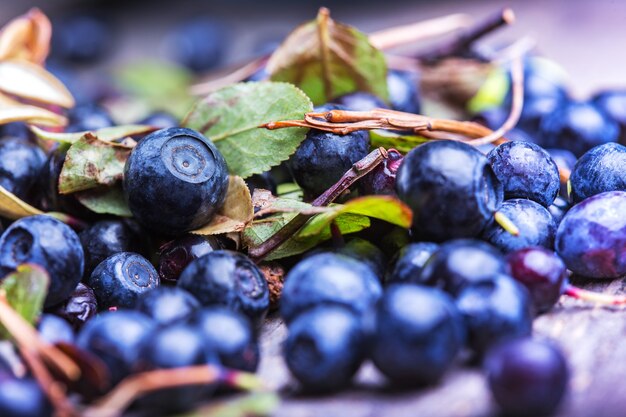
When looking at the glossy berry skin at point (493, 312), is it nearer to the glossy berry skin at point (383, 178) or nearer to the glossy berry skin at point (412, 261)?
the glossy berry skin at point (412, 261)

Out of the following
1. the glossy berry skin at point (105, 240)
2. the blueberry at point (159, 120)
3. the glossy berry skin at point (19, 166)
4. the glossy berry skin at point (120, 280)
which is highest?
the blueberry at point (159, 120)

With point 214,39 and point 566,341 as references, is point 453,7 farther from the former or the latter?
point 566,341

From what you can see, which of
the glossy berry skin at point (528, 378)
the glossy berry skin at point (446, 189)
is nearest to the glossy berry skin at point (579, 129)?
the glossy berry skin at point (446, 189)

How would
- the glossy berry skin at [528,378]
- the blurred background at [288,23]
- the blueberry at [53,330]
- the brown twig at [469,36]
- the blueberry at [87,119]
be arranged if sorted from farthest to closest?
the blurred background at [288,23] → the brown twig at [469,36] → the blueberry at [87,119] → the blueberry at [53,330] → the glossy berry skin at [528,378]

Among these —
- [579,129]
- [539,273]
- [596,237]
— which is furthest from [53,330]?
[579,129]

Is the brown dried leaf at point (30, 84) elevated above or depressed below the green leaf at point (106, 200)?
above

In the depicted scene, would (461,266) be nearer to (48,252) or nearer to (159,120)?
(48,252)
